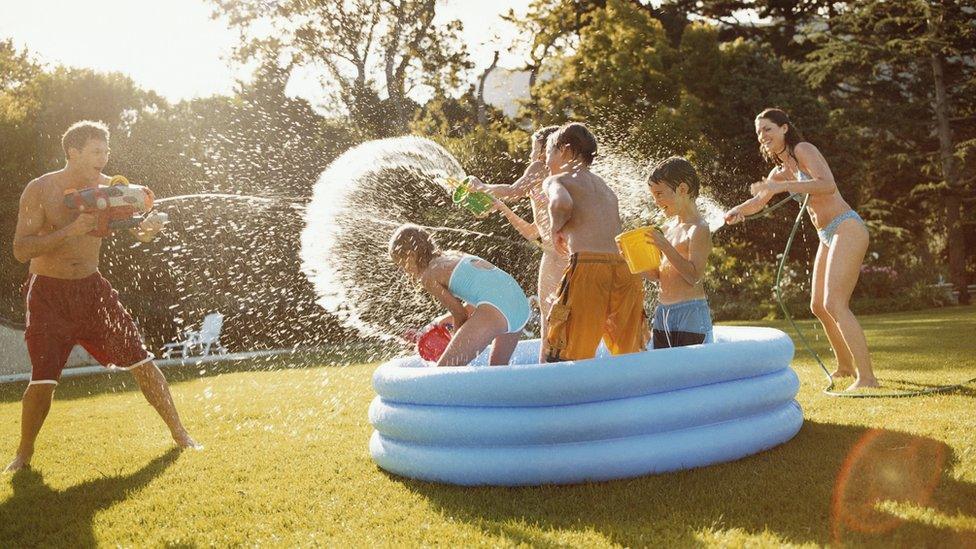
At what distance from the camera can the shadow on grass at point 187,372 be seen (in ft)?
35.2

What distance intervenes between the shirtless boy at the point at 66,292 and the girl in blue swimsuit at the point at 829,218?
4216 mm

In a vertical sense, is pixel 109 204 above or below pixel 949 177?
above

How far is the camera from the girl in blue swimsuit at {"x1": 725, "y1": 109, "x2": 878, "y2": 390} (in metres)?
5.91

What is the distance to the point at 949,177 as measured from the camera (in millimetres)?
25891

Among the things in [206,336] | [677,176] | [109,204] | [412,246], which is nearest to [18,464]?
[109,204]

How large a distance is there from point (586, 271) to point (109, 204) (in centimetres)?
306

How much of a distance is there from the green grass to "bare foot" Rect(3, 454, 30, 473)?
11 cm

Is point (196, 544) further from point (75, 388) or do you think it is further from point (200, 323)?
point (200, 323)

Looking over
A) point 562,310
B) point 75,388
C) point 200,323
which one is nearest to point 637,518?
point 562,310

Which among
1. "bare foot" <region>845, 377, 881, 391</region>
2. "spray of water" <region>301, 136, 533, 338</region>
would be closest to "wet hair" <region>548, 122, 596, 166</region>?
"bare foot" <region>845, 377, 881, 391</region>

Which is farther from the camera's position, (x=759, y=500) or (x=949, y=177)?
(x=949, y=177)

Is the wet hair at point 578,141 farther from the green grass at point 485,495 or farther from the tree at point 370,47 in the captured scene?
the tree at point 370,47

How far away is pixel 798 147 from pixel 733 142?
17.9m

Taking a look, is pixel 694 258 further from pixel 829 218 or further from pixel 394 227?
pixel 394 227
